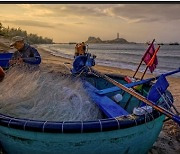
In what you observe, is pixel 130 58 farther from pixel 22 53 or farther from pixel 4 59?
pixel 22 53

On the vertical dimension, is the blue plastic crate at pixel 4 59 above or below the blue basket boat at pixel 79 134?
above

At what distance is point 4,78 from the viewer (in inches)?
241

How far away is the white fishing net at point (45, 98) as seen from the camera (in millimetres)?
4746

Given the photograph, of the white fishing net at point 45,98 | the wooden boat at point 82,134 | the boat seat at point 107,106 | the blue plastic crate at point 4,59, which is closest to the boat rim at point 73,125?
the wooden boat at point 82,134

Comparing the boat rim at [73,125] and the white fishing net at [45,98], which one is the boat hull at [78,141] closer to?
the boat rim at [73,125]

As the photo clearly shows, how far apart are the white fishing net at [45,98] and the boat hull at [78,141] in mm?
581

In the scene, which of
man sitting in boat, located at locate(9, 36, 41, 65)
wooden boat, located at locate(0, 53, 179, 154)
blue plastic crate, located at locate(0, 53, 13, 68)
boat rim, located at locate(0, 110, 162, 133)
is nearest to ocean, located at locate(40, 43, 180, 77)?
blue plastic crate, located at locate(0, 53, 13, 68)

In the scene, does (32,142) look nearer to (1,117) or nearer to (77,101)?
(1,117)

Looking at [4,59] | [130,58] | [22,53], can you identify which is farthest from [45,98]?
[130,58]

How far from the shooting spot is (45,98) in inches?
199

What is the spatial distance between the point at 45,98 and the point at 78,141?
1.39 m

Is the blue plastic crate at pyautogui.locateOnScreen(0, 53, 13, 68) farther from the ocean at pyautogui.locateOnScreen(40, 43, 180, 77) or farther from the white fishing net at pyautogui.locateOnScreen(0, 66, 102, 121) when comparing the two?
the ocean at pyautogui.locateOnScreen(40, 43, 180, 77)

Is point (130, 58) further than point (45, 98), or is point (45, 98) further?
point (130, 58)

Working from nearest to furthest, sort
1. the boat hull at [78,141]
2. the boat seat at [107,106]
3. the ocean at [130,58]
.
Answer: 1. the boat hull at [78,141]
2. the boat seat at [107,106]
3. the ocean at [130,58]
